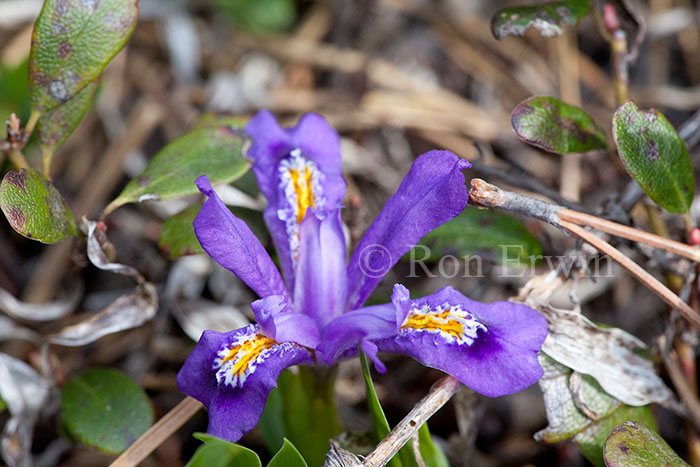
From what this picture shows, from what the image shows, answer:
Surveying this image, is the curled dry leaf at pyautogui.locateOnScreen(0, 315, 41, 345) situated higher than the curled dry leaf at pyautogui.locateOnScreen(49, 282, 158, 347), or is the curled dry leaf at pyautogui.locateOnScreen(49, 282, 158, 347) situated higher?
the curled dry leaf at pyautogui.locateOnScreen(49, 282, 158, 347)

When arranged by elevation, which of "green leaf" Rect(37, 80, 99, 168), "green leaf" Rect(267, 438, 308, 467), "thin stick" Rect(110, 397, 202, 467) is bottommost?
"thin stick" Rect(110, 397, 202, 467)

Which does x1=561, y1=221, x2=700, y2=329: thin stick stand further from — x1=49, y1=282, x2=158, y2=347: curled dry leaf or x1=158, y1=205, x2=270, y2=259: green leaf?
x1=49, y1=282, x2=158, y2=347: curled dry leaf

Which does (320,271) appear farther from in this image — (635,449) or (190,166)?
(635,449)

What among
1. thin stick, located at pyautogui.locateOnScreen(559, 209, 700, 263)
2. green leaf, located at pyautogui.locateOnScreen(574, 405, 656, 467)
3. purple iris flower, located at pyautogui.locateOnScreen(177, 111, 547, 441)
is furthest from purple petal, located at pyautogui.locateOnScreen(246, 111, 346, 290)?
green leaf, located at pyautogui.locateOnScreen(574, 405, 656, 467)

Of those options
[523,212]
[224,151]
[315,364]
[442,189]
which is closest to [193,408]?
[315,364]

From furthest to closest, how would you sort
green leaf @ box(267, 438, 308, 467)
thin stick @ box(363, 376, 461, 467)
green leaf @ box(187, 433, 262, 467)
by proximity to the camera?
1. thin stick @ box(363, 376, 461, 467)
2. green leaf @ box(267, 438, 308, 467)
3. green leaf @ box(187, 433, 262, 467)

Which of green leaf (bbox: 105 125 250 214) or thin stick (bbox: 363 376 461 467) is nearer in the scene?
thin stick (bbox: 363 376 461 467)

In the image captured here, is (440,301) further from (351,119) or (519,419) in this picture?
(351,119)

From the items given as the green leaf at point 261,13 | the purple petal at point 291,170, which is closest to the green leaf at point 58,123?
the purple petal at point 291,170
